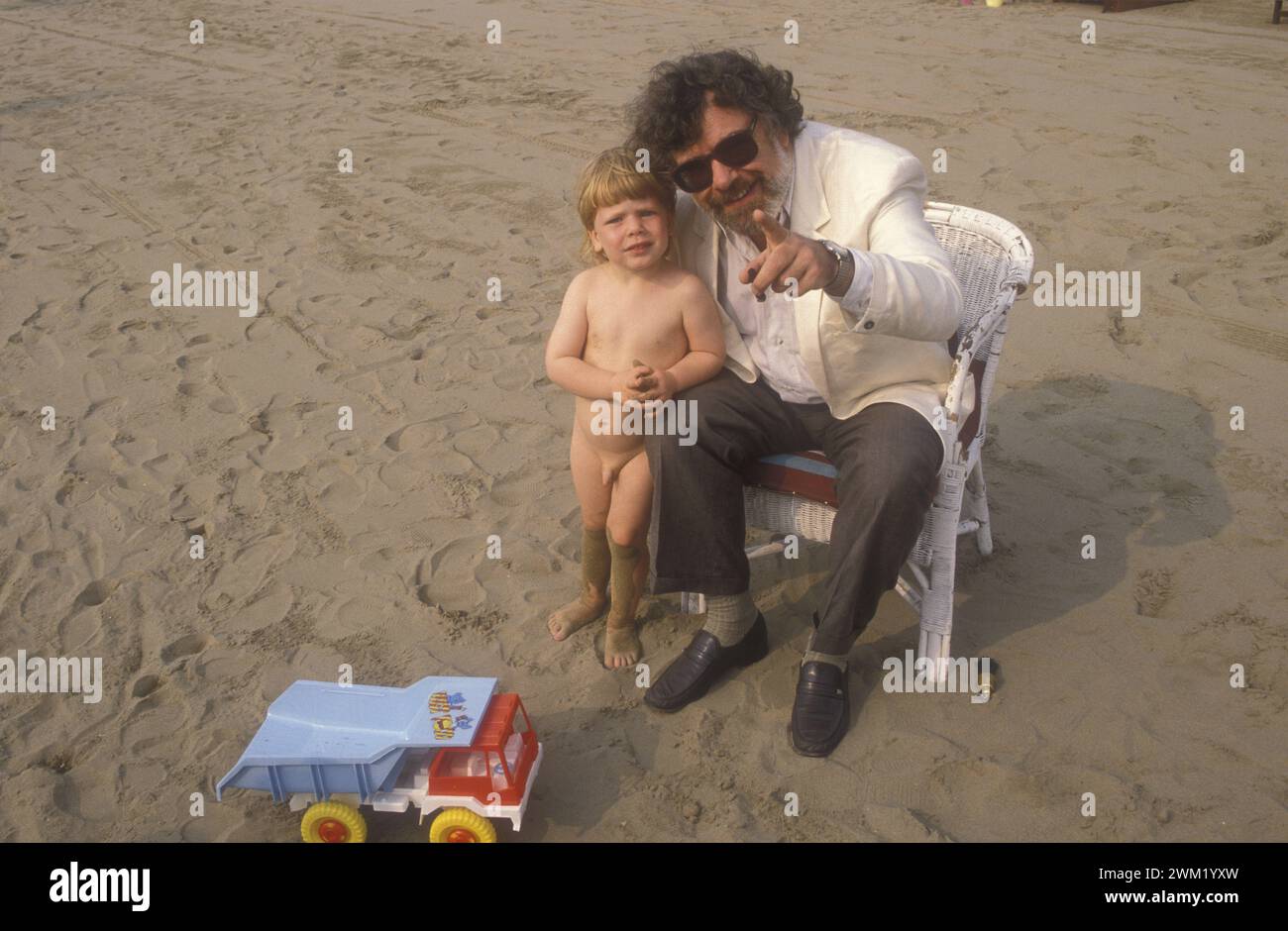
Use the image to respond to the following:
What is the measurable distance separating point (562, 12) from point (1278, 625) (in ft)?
35.8

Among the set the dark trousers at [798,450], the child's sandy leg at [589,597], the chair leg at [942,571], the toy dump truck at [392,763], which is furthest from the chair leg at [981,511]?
the toy dump truck at [392,763]

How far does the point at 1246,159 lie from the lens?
672 cm

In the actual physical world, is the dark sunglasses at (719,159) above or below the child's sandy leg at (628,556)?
above

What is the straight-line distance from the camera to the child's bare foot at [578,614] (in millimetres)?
3316

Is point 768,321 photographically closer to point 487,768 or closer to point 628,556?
point 628,556

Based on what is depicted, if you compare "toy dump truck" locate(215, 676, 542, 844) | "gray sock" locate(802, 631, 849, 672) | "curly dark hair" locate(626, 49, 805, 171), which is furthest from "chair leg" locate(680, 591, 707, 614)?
"curly dark hair" locate(626, 49, 805, 171)

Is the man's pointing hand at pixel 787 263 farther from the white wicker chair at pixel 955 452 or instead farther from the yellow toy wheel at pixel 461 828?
the yellow toy wheel at pixel 461 828

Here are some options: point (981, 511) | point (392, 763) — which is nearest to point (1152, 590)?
point (981, 511)

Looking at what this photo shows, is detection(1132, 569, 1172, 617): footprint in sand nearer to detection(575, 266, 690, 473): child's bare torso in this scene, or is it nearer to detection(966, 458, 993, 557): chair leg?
detection(966, 458, 993, 557): chair leg

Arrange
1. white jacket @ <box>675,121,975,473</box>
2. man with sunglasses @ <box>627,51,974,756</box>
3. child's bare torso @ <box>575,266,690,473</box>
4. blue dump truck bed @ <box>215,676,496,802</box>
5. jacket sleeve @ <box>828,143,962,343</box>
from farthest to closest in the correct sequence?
child's bare torso @ <box>575,266,690,473</box>
white jacket @ <box>675,121,975,473</box>
man with sunglasses @ <box>627,51,974,756</box>
jacket sleeve @ <box>828,143,962,343</box>
blue dump truck bed @ <box>215,676,496,802</box>

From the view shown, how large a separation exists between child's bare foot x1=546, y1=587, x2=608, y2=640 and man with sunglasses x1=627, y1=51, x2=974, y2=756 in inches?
15.9

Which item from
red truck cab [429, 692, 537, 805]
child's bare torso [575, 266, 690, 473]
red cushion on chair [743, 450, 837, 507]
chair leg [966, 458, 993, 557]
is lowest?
red truck cab [429, 692, 537, 805]

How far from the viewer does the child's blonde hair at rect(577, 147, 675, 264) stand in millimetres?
2861
